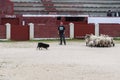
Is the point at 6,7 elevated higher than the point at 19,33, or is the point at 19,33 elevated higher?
the point at 6,7

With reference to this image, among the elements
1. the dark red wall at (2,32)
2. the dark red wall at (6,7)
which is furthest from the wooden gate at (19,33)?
the dark red wall at (6,7)

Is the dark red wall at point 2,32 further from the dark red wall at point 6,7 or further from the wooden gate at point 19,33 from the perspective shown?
the dark red wall at point 6,7

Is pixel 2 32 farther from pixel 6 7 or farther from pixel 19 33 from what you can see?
pixel 6 7

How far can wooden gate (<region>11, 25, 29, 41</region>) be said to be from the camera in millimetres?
33400

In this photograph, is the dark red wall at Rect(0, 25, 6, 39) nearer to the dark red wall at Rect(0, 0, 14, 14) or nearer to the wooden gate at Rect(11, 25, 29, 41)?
the wooden gate at Rect(11, 25, 29, 41)

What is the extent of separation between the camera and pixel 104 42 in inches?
967

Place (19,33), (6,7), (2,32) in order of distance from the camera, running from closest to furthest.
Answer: (2,32) < (19,33) < (6,7)

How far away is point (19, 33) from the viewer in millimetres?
33562

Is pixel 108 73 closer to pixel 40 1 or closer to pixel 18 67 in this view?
pixel 18 67

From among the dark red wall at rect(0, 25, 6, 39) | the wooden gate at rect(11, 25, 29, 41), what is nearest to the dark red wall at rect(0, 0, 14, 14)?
the dark red wall at rect(0, 25, 6, 39)

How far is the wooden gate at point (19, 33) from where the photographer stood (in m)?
33.4

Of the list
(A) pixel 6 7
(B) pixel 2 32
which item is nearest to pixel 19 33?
(B) pixel 2 32

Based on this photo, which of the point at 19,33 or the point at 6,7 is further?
the point at 6,7

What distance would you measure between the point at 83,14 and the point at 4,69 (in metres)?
31.0
